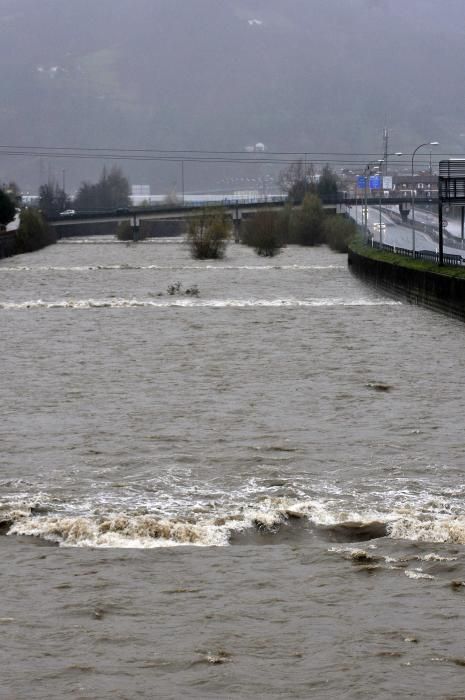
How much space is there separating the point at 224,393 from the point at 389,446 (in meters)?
6.98

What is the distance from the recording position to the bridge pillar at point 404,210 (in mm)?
177250

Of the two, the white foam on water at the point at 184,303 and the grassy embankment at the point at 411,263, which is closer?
the grassy embankment at the point at 411,263

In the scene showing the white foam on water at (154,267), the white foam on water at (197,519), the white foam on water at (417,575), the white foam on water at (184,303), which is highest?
the white foam on water at (197,519)

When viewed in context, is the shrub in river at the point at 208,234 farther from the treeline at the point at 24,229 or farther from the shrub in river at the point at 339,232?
the treeline at the point at 24,229

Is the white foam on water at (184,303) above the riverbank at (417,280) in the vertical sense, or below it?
below

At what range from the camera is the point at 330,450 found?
68.2 feet

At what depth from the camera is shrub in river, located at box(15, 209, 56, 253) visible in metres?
123

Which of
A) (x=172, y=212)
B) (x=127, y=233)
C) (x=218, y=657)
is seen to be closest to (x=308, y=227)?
(x=172, y=212)

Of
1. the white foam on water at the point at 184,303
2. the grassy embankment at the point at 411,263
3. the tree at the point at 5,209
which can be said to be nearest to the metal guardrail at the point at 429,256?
the grassy embankment at the point at 411,263

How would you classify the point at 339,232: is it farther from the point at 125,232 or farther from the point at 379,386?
the point at 379,386

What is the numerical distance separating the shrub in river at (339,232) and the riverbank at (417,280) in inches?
1713

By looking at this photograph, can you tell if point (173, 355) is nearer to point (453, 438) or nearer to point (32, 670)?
point (453, 438)

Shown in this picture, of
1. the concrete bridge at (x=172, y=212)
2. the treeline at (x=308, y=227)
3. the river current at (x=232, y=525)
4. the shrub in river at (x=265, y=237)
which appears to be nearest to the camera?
the river current at (x=232, y=525)

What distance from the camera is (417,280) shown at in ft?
181
